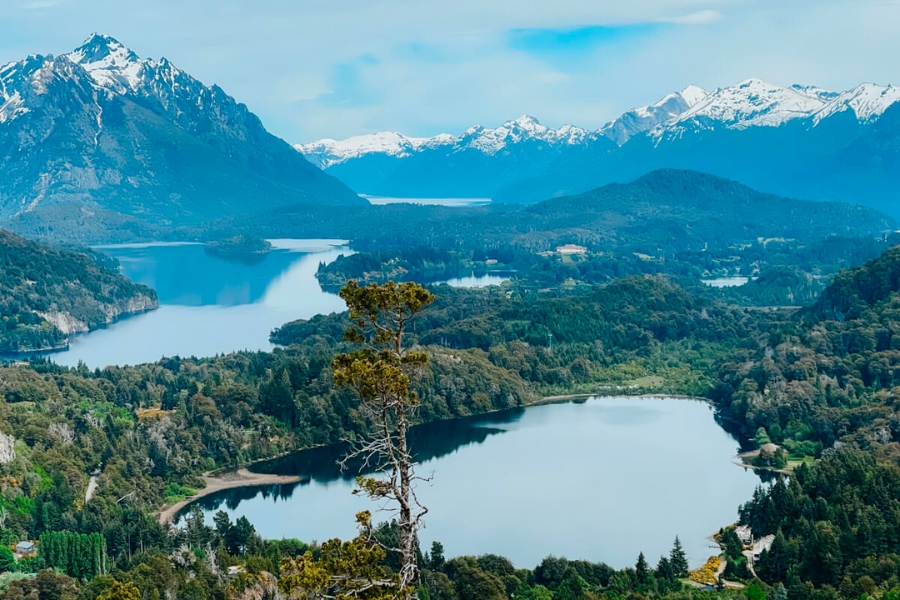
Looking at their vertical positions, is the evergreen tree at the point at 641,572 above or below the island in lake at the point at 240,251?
below

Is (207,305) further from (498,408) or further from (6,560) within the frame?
(6,560)

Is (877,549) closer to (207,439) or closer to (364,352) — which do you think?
(364,352)

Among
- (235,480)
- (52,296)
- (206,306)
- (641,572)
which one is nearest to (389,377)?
(641,572)

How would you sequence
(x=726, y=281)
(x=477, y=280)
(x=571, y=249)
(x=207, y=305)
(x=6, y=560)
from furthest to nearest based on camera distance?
(x=571, y=249) < (x=477, y=280) < (x=726, y=281) < (x=207, y=305) < (x=6, y=560)

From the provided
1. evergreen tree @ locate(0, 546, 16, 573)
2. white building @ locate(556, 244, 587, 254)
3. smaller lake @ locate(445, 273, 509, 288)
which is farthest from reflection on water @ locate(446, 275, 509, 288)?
evergreen tree @ locate(0, 546, 16, 573)

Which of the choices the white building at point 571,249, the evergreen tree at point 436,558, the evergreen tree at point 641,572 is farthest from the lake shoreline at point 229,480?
the white building at point 571,249

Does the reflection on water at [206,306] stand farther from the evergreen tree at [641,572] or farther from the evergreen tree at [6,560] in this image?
the evergreen tree at [641,572]
